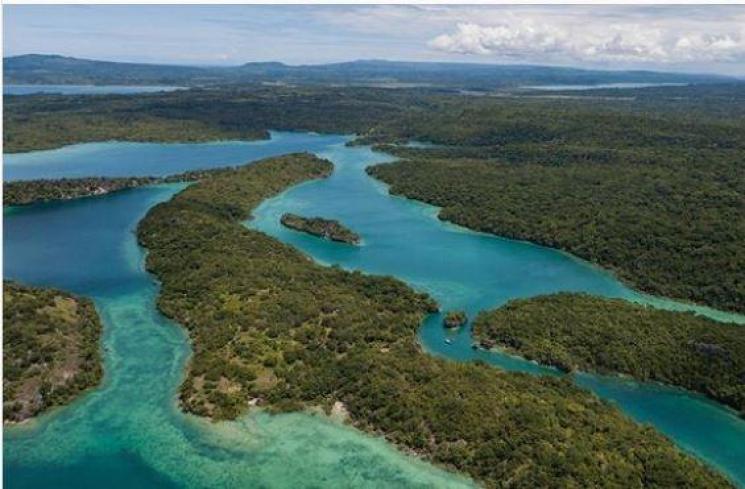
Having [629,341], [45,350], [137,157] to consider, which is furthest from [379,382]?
[137,157]

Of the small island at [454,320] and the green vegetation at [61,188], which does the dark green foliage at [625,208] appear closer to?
the small island at [454,320]

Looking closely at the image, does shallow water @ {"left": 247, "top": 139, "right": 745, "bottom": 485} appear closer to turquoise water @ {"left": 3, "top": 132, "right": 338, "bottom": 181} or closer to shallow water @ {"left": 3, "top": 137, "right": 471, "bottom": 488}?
shallow water @ {"left": 3, "top": 137, "right": 471, "bottom": 488}

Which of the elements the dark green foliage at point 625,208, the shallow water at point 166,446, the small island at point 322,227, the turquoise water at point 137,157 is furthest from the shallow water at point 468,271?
the turquoise water at point 137,157

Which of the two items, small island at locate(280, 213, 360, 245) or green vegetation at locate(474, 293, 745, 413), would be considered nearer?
green vegetation at locate(474, 293, 745, 413)

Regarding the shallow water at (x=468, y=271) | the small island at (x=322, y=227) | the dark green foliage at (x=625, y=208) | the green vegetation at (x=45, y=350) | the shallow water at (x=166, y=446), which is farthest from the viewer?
the small island at (x=322, y=227)

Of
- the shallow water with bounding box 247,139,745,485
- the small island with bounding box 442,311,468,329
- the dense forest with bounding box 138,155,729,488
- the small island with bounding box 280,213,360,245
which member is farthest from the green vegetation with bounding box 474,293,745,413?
the small island with bounding box 280,213,360,245

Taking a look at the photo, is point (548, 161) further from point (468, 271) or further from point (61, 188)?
point (61, 188)
